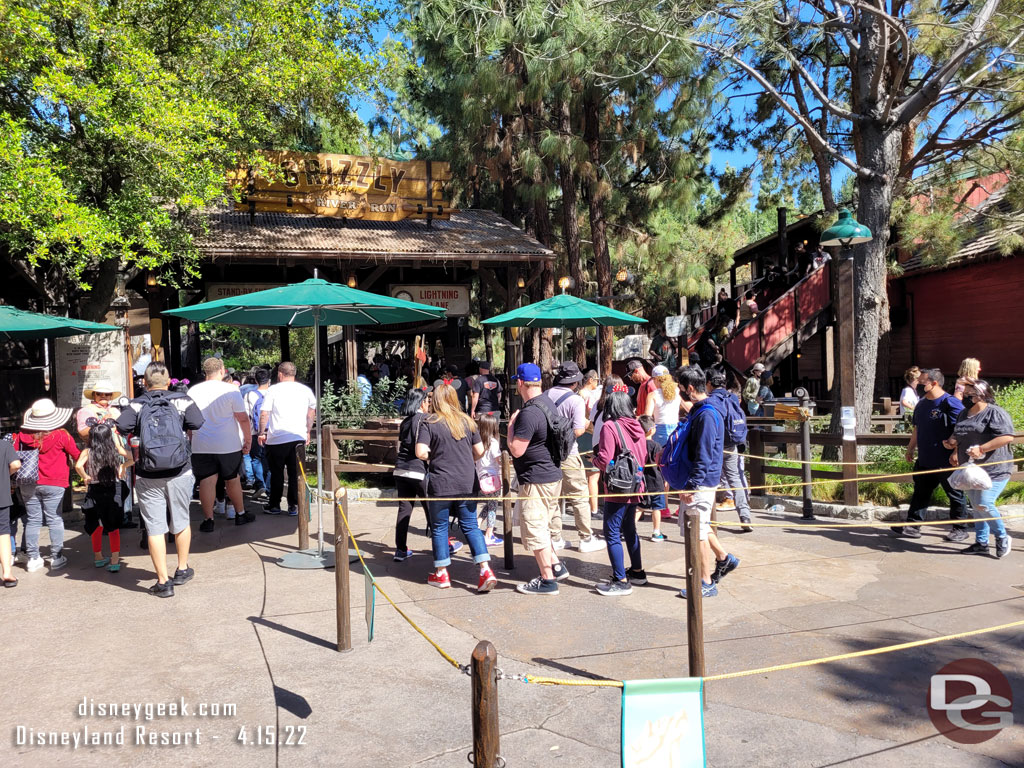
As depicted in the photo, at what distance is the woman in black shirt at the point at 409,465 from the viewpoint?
6.49 metres

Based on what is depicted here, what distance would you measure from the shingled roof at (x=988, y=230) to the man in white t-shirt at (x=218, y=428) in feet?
42.1

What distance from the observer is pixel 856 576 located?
645 cm

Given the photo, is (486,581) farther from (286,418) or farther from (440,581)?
(286,418)

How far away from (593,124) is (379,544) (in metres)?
12.0

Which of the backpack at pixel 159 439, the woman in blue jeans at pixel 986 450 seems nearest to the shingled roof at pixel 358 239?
the backpack at pixel 159 439

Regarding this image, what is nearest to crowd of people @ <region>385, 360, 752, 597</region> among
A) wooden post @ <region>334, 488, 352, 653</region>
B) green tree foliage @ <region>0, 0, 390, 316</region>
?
wooden post @ <region>334, 488, 352, 653</region>

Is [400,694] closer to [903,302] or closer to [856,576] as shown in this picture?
[856,576]

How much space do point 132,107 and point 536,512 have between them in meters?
8.04

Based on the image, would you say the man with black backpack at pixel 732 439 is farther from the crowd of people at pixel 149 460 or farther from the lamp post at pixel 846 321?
the crowd of people at pixel 149 460

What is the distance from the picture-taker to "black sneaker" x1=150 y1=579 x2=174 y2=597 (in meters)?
6.10

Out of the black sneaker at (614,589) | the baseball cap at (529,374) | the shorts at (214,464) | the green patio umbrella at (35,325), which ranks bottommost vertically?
the black sneaker at (614,589)

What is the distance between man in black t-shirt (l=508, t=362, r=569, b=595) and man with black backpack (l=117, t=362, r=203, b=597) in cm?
265

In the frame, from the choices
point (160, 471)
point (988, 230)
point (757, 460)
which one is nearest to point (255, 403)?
point (160, 471)

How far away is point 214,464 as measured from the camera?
792 cm
